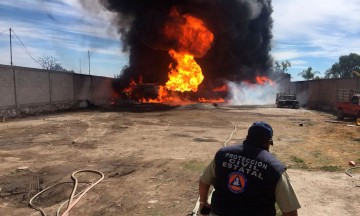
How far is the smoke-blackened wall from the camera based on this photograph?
3734cm

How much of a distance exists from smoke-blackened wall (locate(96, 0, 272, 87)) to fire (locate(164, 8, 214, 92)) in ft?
2.45

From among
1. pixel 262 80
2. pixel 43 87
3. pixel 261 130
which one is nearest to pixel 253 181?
pixel 261 130

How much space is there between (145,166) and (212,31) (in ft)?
107

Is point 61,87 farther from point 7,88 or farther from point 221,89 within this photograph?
point 221,89

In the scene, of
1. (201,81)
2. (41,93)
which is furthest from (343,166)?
(201,81)

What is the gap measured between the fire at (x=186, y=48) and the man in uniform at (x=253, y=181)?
117 ft

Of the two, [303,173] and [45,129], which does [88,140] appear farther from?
[303,173]

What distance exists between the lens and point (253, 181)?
277 centimetres

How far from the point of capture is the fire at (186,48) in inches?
1500

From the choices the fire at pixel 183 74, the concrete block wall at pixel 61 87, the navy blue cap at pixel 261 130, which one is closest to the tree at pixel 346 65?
the fire at pixel 183 74

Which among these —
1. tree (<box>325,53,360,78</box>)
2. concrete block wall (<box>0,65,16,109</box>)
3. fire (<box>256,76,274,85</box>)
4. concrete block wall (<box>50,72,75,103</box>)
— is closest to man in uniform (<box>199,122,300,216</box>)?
concrete block wall (<box>0,65,16,109</box>)

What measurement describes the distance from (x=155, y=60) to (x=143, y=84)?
446 cm

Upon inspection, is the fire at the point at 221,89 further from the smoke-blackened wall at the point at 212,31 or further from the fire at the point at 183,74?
the fire at the point at 183,74

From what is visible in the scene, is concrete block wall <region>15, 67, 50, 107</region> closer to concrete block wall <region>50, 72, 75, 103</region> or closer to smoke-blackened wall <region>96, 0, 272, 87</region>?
concrete block wall <region>50, 72, 75, 103</region>
